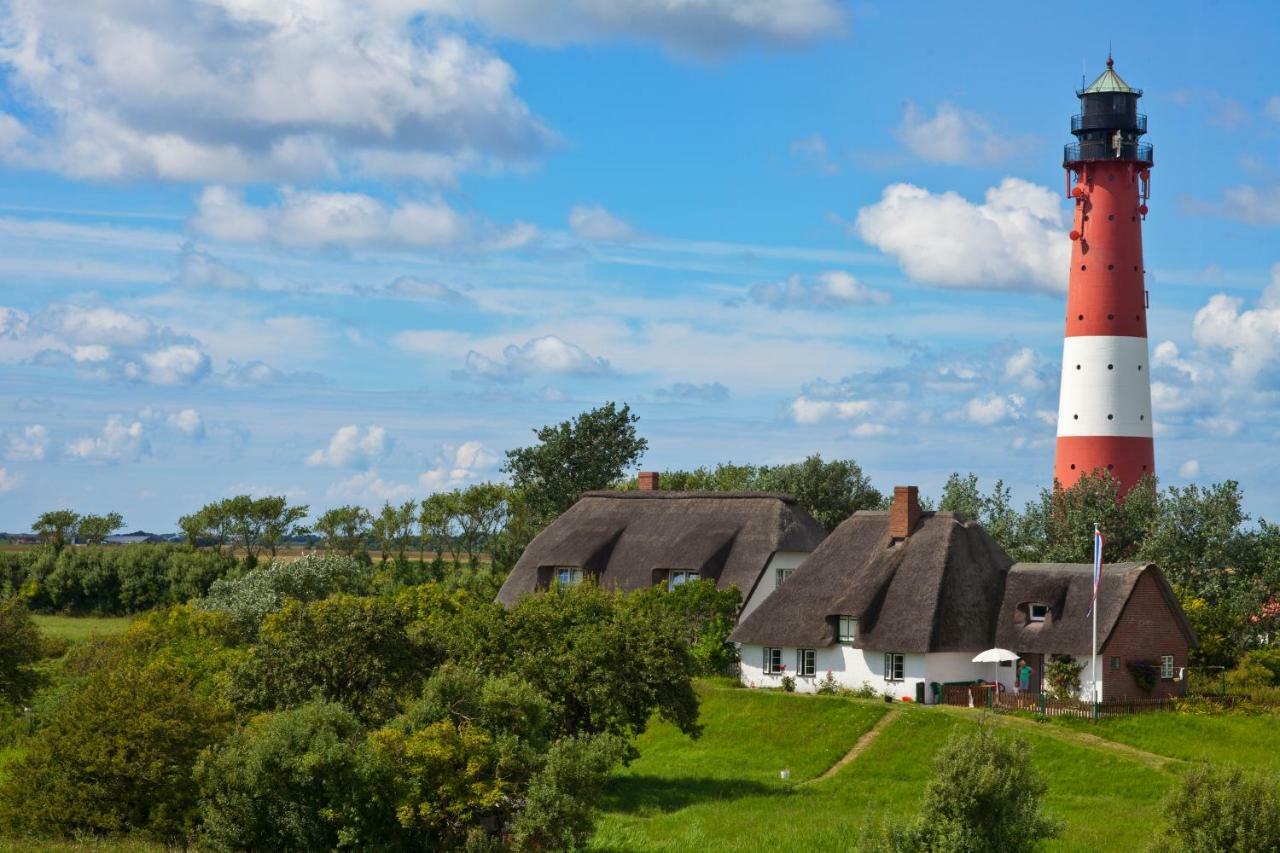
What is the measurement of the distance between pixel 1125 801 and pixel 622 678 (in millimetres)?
13042

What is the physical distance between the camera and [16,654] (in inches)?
1981

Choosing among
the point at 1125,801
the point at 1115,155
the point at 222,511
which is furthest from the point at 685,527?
the point at 222,511

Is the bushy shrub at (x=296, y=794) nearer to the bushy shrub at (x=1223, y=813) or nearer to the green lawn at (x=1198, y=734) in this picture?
the bushy shrub at (x=1223, y=813)

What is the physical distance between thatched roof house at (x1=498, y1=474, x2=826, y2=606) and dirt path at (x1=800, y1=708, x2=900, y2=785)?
13301 millimetres

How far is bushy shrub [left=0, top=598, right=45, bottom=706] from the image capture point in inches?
1969

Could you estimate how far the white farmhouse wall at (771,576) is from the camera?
2357 inches

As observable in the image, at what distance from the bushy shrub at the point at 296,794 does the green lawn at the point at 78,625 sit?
49.0m

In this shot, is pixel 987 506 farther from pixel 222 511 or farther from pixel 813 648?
pixel 222 511

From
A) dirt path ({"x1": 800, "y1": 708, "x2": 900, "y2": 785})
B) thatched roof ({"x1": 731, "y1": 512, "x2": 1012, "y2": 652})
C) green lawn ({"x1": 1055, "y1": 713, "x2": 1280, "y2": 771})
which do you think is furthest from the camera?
thatched roof ({"x1": 731, "y1": 512, "x2": 1012, "y2": 652})

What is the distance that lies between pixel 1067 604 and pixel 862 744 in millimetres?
9299

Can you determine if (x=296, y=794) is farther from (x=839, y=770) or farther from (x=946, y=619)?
(x=946, y=619)

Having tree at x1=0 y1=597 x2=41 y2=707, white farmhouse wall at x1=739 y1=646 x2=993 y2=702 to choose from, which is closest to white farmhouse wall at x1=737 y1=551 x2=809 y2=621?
white farmhouse wall at x1=739 y1=646 x2=993 y2=702

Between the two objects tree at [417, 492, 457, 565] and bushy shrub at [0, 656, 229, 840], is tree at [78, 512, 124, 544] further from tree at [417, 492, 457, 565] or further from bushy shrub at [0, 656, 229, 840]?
bushy shrub at [0, 656, 229, 840]

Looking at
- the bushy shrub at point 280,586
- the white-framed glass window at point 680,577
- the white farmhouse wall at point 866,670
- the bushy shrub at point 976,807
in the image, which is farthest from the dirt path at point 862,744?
the bushy shrub at point 280,586
